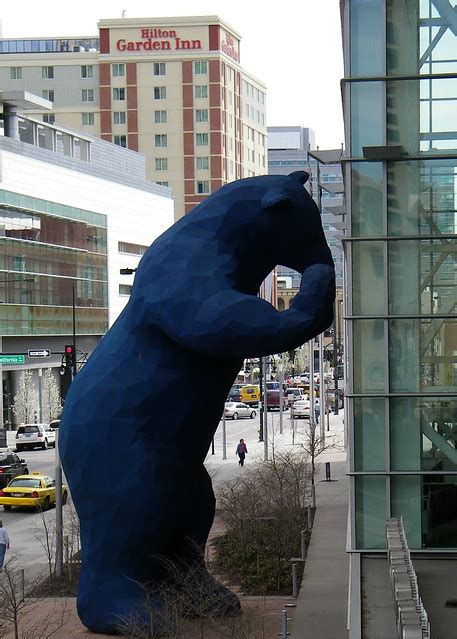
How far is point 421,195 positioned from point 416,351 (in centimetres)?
191

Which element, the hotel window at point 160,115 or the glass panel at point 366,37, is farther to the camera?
the hotel window at point 160,115

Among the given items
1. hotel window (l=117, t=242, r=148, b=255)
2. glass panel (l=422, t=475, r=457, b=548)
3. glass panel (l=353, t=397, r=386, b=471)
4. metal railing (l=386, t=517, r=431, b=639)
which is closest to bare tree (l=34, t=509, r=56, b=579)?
glass panel (l=353, t=397, r=386, b=471)

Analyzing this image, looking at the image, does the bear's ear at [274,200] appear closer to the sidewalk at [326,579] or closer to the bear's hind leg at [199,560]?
the bear's hind leg at [199,560]

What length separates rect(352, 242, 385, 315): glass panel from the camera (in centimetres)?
1565

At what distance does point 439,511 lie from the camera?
15562mm

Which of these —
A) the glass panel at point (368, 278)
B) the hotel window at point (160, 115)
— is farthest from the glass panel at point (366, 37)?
the hotel window at point (160, 115)

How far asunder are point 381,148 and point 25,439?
33.3m

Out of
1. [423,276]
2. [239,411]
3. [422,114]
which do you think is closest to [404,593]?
[423,276]

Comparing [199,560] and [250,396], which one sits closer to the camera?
[199,560]

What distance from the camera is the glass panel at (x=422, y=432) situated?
15.5 m

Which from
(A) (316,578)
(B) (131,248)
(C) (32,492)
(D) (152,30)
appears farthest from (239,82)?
(A) (316,578)

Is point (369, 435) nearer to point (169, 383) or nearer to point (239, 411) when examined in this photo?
point (169, 383)

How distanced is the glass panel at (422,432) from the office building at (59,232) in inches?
1410

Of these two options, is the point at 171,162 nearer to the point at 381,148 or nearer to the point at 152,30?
the point at 152,30
